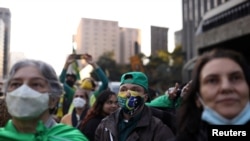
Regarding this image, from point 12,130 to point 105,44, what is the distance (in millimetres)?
87723

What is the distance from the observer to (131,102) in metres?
3.24

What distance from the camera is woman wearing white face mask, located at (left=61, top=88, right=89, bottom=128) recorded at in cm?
512

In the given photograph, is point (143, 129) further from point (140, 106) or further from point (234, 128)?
point (234, 128)

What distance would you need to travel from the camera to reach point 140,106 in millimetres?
3258

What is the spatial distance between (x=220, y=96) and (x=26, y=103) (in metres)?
1.14

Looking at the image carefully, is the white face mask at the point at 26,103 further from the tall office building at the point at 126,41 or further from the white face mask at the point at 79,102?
the tall office building at the point at 126,41

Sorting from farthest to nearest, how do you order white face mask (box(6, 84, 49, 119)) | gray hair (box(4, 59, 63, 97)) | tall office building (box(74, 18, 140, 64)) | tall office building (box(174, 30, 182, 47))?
tall office building (box(74, 18, 140, 64)) < tall office building (box(174, 30, 182, 47)) < gray hair (box(4, 59, 63, 97)) < white face mask (box(6, 84, 49, 119))

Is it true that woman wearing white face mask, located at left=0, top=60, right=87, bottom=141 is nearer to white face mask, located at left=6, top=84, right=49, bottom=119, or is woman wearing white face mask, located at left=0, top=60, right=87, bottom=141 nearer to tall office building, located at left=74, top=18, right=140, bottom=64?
white face mask, located at left=6, top=84, right=49, bottom=119

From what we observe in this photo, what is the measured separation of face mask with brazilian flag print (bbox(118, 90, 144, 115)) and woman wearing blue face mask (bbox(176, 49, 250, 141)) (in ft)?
4.87

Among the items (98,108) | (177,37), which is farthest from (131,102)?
(177,37)

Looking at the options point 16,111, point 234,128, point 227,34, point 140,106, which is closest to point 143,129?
point 140,106

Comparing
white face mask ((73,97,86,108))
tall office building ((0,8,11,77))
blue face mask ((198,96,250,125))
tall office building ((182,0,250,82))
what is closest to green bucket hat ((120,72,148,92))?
blue face mask ((198,96,250,125))

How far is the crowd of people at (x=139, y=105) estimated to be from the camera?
1.51 m

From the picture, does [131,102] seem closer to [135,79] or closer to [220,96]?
[135,79]
